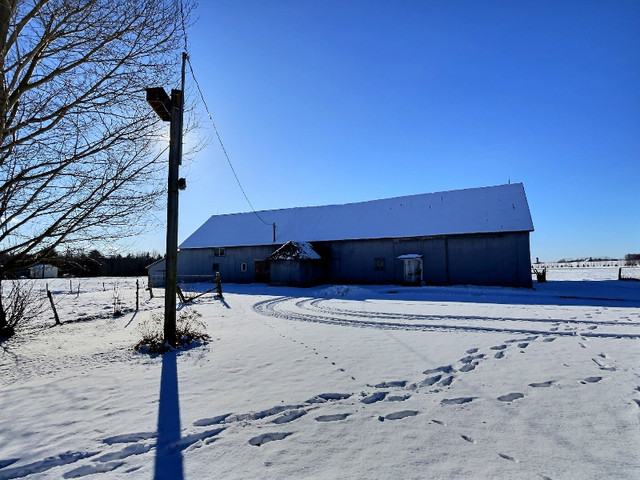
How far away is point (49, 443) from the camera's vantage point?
3.57 meters

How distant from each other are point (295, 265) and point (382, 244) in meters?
6.61

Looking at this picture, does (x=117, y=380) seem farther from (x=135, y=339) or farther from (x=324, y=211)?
(x=324, y=211)

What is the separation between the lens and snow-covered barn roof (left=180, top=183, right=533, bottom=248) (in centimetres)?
2383

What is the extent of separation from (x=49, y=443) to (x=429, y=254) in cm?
2326

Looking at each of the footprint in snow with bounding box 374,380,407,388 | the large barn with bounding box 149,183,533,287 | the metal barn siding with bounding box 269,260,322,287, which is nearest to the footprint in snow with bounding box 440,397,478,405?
the footprint in snow with bounding box 374,380,407,388

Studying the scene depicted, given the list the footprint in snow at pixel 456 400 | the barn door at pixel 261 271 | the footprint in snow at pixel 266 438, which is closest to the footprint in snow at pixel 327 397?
the footprint in snow at pixel 266 438

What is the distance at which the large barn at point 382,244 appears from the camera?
22734 millimetres

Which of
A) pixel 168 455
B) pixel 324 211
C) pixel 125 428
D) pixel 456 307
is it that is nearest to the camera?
pixel 168 455

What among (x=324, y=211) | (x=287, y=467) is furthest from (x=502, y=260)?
(x=287, y=467)

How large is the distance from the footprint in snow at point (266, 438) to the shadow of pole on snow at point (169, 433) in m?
0.68

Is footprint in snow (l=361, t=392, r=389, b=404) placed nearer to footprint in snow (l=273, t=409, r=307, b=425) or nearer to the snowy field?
the snowy field

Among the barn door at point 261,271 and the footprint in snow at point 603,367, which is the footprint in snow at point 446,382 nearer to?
the footprint in snow at point 603,367

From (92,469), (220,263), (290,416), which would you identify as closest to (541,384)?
(290,416)

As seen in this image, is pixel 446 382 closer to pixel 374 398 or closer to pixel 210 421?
pixel 374 398
